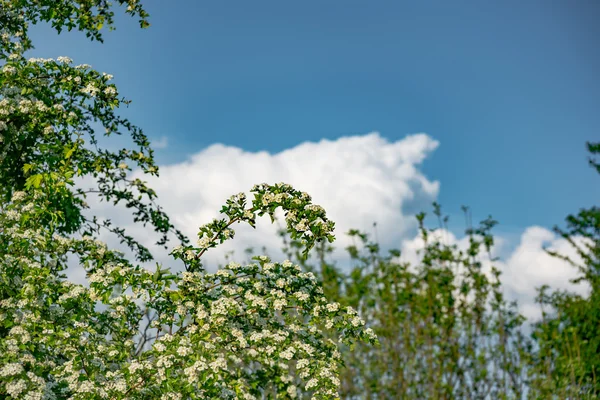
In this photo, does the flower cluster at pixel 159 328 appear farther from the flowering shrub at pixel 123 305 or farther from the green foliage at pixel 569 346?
the green foliage at pixel 569 346

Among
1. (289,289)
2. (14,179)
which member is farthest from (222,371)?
(14,179)

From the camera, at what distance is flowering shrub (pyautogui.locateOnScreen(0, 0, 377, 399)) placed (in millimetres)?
4969

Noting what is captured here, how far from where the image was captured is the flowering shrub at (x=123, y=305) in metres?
4.97

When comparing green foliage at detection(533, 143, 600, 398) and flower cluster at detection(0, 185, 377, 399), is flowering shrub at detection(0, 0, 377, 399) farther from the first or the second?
green foliage at detection(533, 143, 600, 398)

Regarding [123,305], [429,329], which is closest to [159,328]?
[123,305]

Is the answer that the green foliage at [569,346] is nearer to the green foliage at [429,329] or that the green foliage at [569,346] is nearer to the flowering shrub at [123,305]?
the green foliage at [429,329]

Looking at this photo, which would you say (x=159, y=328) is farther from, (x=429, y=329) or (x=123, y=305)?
(x=429, y=329)

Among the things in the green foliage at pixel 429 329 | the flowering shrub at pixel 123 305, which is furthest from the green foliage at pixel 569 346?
the flowering shrub at pixel 123 305

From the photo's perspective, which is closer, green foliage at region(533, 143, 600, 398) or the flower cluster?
the flower cluster

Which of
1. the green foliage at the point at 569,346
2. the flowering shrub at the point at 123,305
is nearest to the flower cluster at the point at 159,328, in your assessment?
the flowering shrub at the point at 123,305

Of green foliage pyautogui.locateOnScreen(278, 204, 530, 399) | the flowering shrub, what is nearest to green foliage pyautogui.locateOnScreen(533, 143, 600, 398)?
green foliage pyautogui.locateOnScreen(278, 204, 530, 399)

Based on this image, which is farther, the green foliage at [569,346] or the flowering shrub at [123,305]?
the green foliage at [569,346]

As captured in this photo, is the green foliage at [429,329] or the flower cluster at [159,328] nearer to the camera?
the flower cluster at [159,328]

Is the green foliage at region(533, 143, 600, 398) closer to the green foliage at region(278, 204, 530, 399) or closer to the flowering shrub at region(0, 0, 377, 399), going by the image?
the green foliage at region(278, 204, 530, 399)
